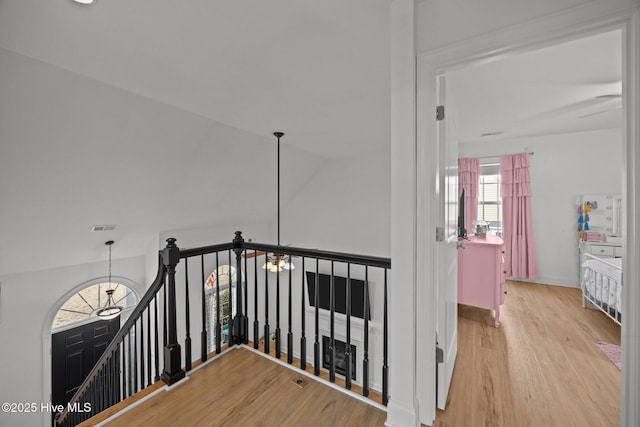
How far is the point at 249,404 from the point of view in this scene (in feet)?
5.41

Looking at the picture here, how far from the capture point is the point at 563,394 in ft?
6.19

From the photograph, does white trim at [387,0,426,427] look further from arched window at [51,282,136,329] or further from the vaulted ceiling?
arched window at [51,282,136,329]

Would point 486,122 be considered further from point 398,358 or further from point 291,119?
point 398,358

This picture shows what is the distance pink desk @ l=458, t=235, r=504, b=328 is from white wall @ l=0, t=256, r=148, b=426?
5.37 metres

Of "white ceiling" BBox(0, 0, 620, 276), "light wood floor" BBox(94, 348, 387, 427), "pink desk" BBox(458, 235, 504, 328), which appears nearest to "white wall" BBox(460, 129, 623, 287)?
"white ceiling" BBox(0, 0, 620, 276)

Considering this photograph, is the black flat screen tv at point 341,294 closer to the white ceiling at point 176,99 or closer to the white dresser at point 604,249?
the white ceiling at point 176,99

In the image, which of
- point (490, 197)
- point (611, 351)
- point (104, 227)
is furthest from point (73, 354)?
point (490, 197)

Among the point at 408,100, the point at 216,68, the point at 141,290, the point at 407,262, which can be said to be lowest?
the point at 141,290

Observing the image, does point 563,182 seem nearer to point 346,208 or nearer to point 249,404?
point 346,208

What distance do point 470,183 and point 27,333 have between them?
290 inches

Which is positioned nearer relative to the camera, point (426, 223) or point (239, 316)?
point (426, 223)

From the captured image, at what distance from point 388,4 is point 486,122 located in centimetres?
320

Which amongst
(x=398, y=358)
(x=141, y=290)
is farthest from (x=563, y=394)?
(x=141, y=290)

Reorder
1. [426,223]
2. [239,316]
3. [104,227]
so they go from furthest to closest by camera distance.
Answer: [104,227]
[239,316]
[426,223]
